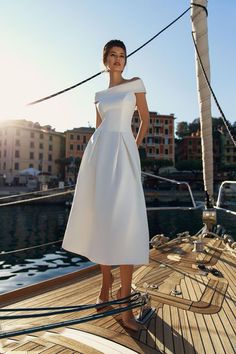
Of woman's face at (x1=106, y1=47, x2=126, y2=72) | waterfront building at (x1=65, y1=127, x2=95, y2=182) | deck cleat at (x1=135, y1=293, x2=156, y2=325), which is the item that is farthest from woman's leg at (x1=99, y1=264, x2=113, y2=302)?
waterfront building at (x1=65, y1=127, x2=95, y2=182)

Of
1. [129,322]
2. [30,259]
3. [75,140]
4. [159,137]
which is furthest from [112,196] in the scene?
[159,137]

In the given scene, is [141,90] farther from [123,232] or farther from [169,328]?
[169,328]

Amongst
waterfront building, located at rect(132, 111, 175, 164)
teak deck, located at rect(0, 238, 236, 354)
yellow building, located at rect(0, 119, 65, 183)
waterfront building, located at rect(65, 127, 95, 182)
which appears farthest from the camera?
waterfront building, located at rect(132, 111, 175, 164)

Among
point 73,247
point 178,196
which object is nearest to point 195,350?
point 73,247

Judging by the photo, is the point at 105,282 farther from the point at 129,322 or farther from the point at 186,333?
the point at 186,333

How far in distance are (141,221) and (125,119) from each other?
0.79 meters

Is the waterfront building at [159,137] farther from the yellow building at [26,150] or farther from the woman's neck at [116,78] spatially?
the woman's neck at [116,78]

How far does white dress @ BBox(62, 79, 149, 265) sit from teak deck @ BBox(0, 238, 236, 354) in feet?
1.68

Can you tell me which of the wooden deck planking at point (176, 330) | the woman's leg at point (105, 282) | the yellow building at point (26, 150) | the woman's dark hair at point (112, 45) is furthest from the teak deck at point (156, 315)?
the yellow building at point (26, 150)

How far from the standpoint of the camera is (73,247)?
2.31 metres

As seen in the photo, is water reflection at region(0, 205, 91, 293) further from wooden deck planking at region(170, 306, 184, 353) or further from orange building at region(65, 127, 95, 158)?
orange building at region(65, 127, 95, 158)

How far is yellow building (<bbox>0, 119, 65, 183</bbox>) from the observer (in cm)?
6078

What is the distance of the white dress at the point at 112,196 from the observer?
7.00ft

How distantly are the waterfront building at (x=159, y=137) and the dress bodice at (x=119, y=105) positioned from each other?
201 feet
